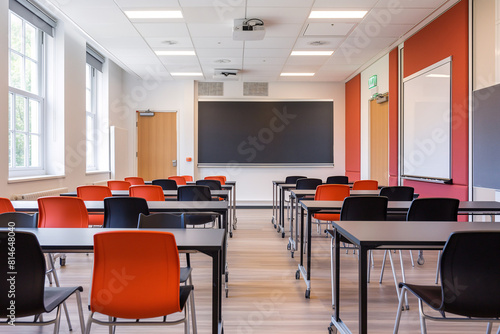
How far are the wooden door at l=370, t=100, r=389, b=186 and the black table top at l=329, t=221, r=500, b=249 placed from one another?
5003mm

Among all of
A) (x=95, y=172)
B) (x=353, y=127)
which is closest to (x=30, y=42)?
(x=95, y=172)

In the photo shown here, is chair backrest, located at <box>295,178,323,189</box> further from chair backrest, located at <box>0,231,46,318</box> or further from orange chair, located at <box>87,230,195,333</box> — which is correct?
chair backrest, located at <box>0,231,46,318</box>

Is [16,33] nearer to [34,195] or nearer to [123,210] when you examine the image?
[34,195]

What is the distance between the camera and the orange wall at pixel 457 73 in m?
4.68

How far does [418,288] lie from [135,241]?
4.83ft

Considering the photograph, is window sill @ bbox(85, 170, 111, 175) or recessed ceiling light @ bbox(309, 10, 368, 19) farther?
window sill @ bbox(85, 170, 111, 175)

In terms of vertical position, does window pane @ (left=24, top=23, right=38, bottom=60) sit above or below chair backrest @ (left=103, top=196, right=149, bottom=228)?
above

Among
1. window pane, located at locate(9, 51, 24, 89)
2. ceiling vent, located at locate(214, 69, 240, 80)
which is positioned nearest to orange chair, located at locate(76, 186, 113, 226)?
window pane, located at locate(9, 51, 24, 89)

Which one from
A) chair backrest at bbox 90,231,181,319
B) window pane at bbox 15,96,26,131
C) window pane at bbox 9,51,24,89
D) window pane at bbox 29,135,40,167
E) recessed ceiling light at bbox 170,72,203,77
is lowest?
chair backrest at bbox 90,231,181,319

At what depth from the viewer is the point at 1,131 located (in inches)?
180

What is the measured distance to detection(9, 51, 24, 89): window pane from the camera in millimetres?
5219

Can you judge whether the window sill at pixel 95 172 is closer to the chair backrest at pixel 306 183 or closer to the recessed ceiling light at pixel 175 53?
the recessed ceiling light at pixel 175 53

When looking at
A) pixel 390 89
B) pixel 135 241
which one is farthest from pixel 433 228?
pixel 390 89

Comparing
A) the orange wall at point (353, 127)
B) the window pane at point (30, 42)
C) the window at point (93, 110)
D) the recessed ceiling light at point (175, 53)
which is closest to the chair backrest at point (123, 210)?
the window pane at point (30, 42)
